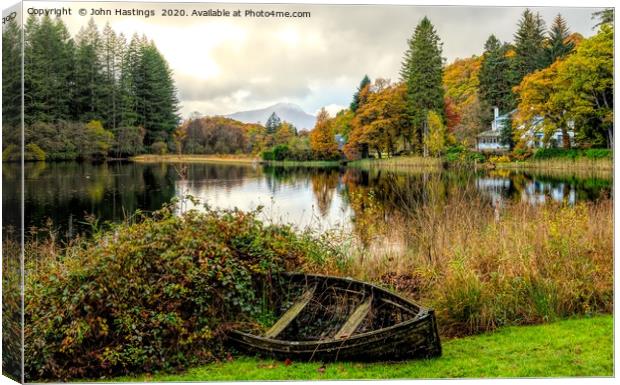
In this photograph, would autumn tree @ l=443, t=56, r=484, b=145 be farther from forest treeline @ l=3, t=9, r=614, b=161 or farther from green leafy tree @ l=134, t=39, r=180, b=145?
green leafy tree @ l=134, t=39, r=180, b=145

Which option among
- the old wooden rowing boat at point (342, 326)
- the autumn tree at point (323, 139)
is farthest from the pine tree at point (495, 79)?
the old wooden rowing boat at point (342, 326)

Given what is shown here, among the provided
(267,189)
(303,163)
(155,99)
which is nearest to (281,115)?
(303,163)

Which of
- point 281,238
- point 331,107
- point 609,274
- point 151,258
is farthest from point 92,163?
point 609,274

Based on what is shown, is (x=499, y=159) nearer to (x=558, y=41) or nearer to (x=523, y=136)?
(x=523, y=136)

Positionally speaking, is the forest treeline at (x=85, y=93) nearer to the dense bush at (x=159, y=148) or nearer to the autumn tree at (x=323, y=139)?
the dense bush at (x=159, y=148)

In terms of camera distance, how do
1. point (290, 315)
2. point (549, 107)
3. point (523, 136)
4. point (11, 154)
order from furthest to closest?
point (523, 136), point (549, 107), point (290, 315), point (11, 154)

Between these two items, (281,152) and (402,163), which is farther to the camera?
(402,163)
